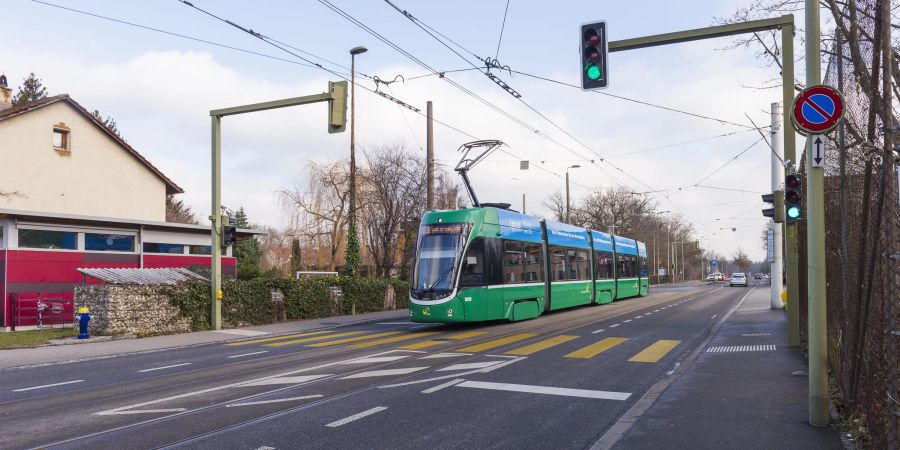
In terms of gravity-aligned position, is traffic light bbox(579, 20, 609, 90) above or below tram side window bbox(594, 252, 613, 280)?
above

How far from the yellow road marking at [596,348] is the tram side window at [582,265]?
1087 cm

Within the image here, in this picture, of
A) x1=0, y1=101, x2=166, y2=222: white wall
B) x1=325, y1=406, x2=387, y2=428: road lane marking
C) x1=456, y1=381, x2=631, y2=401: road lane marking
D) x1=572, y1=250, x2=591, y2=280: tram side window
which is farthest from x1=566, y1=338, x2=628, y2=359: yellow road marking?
x1=0, y1=101, x2=166, y2=222: white wall

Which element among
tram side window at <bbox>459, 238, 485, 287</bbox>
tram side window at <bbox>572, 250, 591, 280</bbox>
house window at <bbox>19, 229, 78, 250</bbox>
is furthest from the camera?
tram side window at <bbox>572, 250, 591, 280</bbox>

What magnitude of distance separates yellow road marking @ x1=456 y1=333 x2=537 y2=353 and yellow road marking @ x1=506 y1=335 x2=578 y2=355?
67 centimetres

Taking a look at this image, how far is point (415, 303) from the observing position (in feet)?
58.2

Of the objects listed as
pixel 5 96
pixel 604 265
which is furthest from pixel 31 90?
pixel 604 265

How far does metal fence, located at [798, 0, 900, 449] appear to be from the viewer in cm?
487

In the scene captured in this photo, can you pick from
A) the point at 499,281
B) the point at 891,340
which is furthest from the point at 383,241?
the point at 891,340

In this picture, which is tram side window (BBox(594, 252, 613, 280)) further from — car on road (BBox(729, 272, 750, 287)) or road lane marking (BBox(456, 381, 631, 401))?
car on road (BBox(729, 272, 750, 287))

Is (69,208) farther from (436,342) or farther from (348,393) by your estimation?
(348,393)

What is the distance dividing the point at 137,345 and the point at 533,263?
12.1 m

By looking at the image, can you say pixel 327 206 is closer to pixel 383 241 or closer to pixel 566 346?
pixel 383 241

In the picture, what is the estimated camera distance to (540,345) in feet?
46.7

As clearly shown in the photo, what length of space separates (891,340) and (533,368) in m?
6.71
